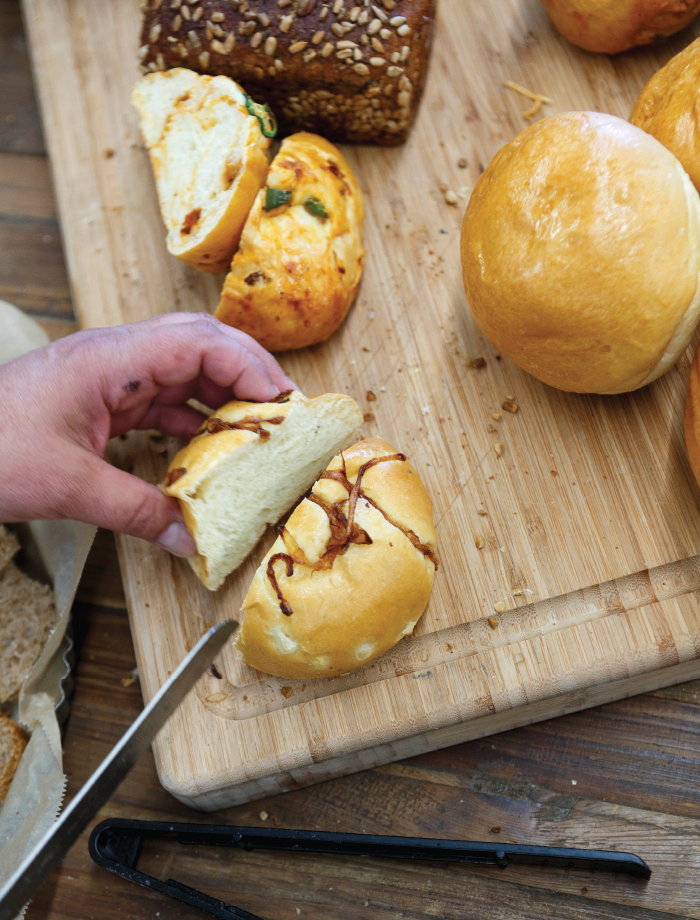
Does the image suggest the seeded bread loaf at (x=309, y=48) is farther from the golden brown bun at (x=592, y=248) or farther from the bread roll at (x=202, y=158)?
the golden brown bun at (x=592, y=248)

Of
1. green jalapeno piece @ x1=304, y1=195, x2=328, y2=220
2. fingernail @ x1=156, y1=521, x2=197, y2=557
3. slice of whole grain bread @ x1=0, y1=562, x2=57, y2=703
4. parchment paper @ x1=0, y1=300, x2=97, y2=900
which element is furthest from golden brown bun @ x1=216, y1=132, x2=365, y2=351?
slice of whole grain bread @ x1=0, y1=562, x2=57, y2=703

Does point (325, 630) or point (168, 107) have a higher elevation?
point (168, 107)

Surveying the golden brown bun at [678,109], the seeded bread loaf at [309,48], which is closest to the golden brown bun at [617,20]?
the golden brown bun at [678,109]

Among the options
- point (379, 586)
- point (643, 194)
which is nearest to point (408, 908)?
point (379, 586)

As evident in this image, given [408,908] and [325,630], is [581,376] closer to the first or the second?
[325,630]

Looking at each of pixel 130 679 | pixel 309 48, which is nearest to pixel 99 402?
pixel 130 679

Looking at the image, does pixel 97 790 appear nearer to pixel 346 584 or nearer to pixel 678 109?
pixel 346 584

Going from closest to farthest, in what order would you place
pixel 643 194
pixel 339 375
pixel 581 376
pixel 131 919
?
pixel 643 194 → pixel 581 376 → pixel 131 919 → pixel 339 375
